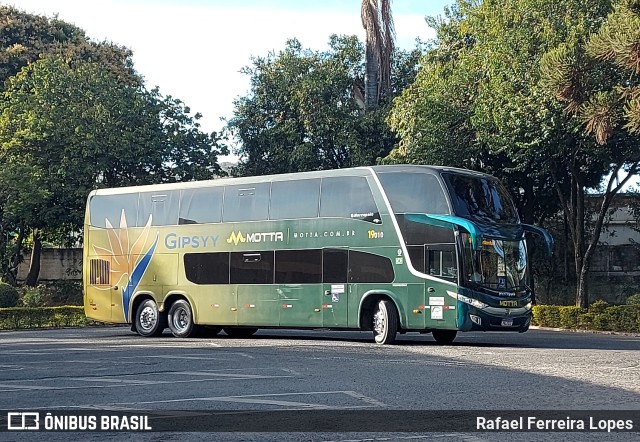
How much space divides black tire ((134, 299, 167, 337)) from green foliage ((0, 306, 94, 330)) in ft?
31.3

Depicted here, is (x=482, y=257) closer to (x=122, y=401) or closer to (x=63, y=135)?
(x=122, y=401)

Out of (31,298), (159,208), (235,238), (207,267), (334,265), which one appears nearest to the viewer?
(334,265)

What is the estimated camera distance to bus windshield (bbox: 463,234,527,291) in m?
23.0

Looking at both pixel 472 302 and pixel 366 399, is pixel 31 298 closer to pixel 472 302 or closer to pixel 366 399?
pixel 472 302

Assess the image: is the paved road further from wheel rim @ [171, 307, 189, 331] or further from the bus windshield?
wheel rim @ [171, 307, 189, 331]

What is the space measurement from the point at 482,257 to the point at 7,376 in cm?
1155

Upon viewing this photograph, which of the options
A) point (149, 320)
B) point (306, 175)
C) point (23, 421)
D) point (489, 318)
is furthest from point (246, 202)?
point (23, 421)

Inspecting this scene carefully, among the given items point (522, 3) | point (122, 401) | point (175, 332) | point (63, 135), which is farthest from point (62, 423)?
point (63, 135)

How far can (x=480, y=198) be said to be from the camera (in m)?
24.0

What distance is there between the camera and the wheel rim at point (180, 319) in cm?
2861

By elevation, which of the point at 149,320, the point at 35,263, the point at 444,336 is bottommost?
the point at 444,336

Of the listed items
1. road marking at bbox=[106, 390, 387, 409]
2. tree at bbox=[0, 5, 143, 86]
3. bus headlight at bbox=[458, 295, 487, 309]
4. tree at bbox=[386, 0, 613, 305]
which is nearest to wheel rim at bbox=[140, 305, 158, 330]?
bus headlight at bbox=[458, 295, 487, 309]

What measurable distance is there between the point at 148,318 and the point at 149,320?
0.08 meters

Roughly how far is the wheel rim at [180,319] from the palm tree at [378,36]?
20265mm
